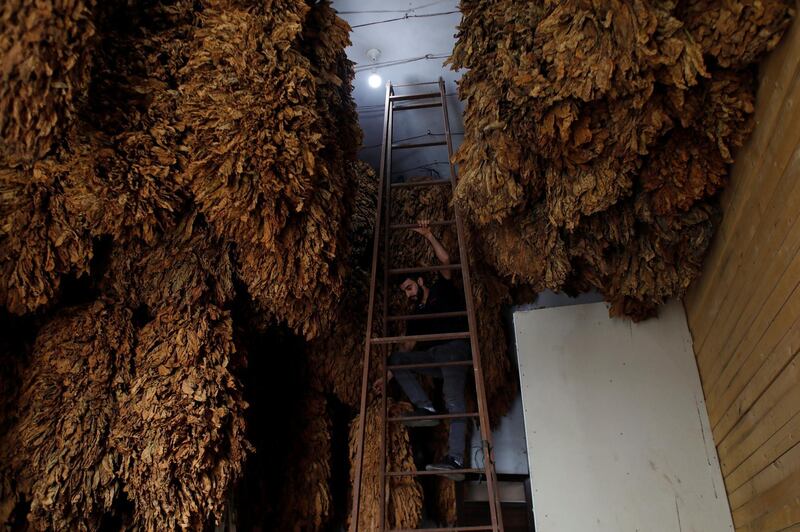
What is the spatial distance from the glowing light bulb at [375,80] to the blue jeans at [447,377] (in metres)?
1.72

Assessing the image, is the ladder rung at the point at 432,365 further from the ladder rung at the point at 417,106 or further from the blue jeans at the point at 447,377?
A: the ladder rung at the point at 417,106

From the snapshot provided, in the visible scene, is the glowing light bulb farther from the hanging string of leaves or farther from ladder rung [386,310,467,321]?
ladder rung [386,310,467,321]

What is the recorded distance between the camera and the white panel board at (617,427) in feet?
9.00

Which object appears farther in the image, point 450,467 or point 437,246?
point 437,246

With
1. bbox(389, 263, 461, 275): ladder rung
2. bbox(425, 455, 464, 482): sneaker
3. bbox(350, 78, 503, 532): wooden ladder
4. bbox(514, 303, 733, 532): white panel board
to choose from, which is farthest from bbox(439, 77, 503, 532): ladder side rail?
bbox(514, 303, 733, 532): white panel board

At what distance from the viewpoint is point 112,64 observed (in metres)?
2.33

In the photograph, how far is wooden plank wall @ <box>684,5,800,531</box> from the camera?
1870 millimetres

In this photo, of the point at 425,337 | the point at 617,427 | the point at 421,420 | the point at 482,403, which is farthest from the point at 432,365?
the point at 617,427

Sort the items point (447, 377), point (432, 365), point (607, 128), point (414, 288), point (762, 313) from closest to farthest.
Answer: point (762, 313)
point (607, 128)
point (432, 365)
point (447, 377)
point (414, 288)

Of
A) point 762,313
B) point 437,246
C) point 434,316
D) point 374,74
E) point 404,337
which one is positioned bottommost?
point 762,313

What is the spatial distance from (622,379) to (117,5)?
2852 mm

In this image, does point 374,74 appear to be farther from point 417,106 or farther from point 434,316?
point 434,316

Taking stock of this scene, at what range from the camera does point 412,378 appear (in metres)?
3.34

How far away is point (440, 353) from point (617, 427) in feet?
3.28
